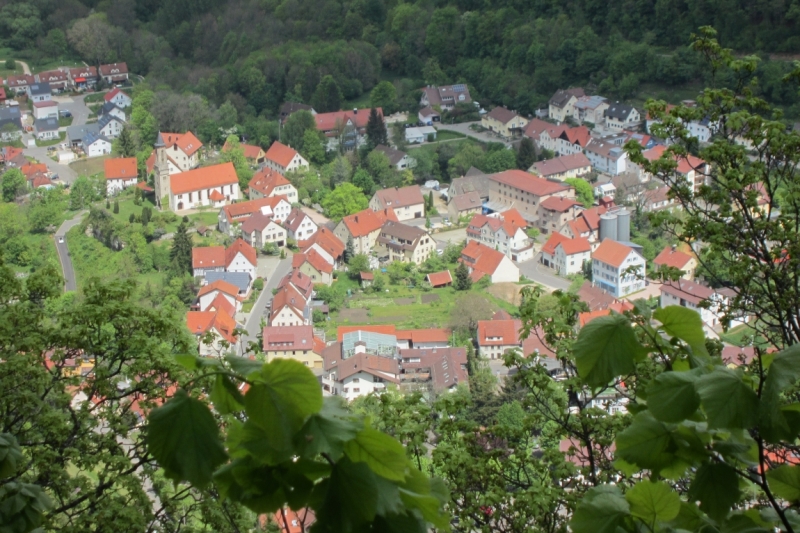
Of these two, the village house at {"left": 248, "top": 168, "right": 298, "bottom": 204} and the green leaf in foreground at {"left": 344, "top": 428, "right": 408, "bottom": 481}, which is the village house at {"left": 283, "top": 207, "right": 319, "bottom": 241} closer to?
the village house at {"left": 248, "top": 168, "right": 298, "bottom": 204}

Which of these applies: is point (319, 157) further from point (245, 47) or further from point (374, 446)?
point (374, 446)

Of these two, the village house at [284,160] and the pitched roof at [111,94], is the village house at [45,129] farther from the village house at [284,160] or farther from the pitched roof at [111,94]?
the village house at [284,160]

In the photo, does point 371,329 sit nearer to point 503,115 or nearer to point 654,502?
point 503,115

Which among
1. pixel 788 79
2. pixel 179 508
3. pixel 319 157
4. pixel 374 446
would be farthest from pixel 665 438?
pixel 319 157

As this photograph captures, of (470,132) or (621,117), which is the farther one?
(470,132)

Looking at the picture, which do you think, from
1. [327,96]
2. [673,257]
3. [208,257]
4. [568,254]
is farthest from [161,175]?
[673,257]

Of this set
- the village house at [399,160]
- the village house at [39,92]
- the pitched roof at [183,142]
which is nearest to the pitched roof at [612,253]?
the village house at [399,160]
